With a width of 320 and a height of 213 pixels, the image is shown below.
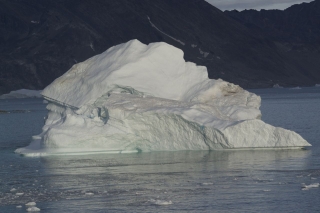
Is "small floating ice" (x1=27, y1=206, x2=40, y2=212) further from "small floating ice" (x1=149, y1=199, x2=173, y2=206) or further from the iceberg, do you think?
the iceberg

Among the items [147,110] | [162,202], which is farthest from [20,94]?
[162,202]

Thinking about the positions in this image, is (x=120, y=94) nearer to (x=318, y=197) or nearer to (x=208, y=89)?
(x=208, y=89)

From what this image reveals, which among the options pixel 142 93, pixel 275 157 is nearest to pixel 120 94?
pixel 142 93

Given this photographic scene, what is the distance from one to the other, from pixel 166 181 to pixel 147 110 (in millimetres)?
7093

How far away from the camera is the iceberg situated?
33.3 meters

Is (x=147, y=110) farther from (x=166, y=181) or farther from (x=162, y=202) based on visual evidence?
(x=162, y=202)

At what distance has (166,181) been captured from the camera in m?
26.9

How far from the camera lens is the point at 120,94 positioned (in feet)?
117

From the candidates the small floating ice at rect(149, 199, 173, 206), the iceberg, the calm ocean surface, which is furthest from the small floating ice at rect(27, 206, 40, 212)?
the iceberg

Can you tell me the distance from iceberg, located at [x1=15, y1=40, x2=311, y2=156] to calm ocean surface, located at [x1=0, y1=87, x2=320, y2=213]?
0.68 meters

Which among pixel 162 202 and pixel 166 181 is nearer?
pixel 162 202

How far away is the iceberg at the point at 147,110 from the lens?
33281 millimetres

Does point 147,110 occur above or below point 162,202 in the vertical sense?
above

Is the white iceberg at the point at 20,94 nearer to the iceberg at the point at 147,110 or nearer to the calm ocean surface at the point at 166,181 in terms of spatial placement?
the iceberg at the point at 147,110
